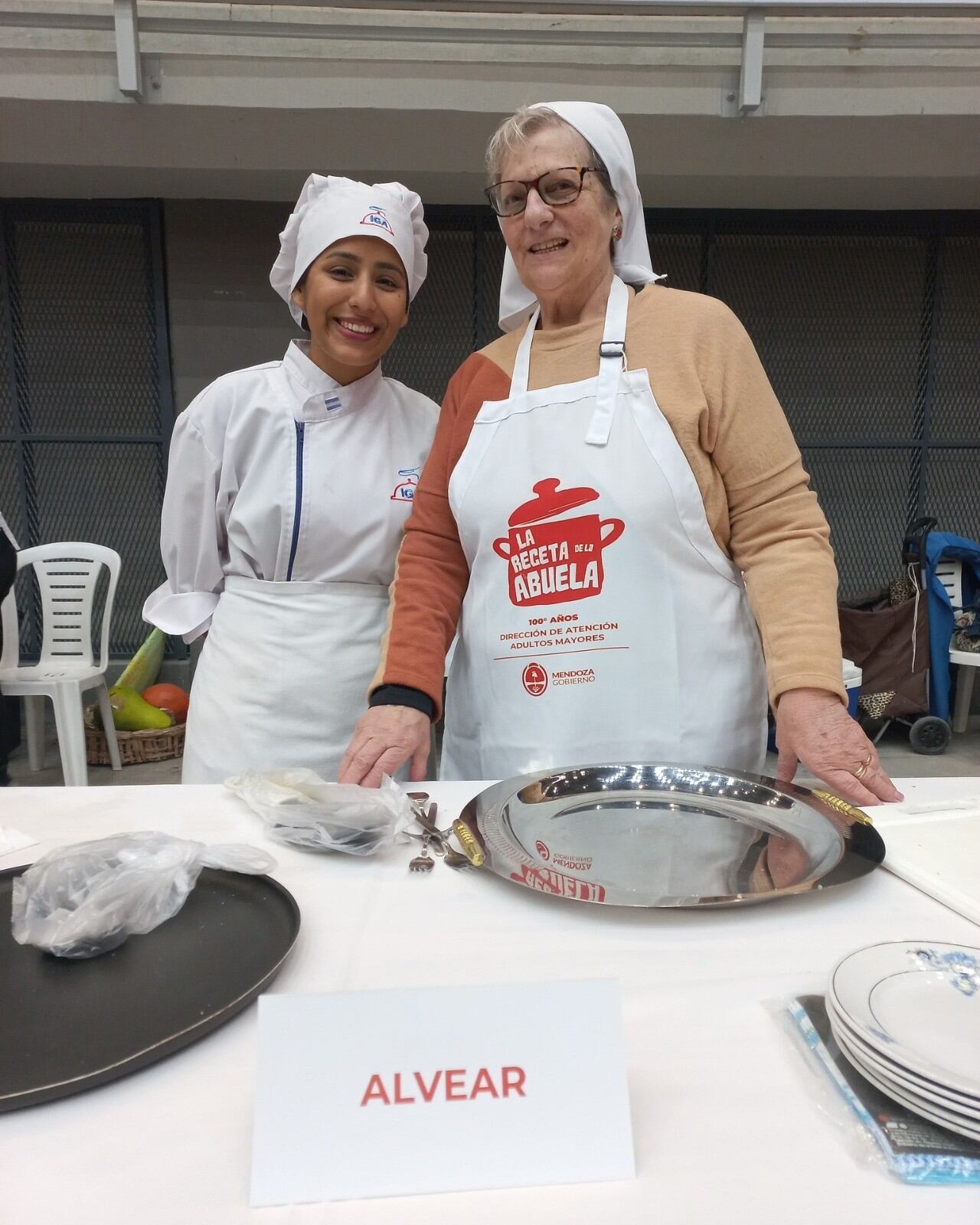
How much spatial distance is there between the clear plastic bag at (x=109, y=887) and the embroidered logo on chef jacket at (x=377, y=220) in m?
1.12

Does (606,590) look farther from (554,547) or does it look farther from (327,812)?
(327,812)

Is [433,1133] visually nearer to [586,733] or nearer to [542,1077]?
[542,1077]

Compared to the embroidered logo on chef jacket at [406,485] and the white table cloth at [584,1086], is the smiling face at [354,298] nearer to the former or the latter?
the embroidered logo on chef jacket at [406,485]

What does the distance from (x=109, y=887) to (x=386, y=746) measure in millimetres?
478

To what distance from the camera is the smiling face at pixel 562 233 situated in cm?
123

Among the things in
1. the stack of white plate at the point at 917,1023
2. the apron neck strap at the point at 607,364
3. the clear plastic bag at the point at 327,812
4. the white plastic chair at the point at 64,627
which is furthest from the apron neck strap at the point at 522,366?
the white plastic chair at the point at 64,627

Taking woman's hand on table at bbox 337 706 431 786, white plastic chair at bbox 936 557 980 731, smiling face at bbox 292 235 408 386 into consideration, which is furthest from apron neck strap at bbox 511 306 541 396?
white plastic chair at bbox 936 557 980 731

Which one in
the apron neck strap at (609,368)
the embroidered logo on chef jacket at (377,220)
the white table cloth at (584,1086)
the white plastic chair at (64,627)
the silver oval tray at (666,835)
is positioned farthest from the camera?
the white plastic chair at (64,627)

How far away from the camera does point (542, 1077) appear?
45 centimetres

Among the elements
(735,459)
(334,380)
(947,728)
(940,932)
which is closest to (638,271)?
(735,459)

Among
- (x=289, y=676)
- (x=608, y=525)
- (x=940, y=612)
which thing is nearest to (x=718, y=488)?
(x=608, y=525)

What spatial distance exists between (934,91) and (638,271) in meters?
3.20

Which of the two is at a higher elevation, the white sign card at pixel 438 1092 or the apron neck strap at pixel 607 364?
the apron neck strap at pixel 607 364

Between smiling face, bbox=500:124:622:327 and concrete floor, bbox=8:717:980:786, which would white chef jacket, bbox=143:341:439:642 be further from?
concrete floor, bbox=8:717:980:786
